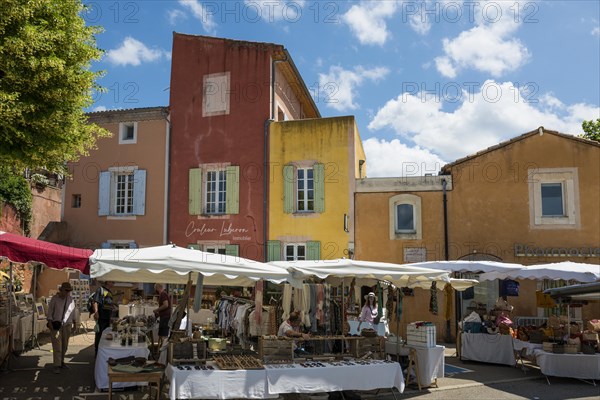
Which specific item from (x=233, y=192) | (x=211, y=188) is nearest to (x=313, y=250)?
(x=233, y=192)

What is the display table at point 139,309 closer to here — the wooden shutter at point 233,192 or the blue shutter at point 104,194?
the wooden shutter at point 233,192

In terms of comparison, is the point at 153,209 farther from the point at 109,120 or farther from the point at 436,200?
the point at 436,200

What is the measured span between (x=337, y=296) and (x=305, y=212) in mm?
6299

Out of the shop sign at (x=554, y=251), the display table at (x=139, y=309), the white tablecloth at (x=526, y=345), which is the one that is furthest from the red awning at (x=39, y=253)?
the shop sign at (x=554, y=251)

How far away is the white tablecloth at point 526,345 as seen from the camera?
1113 centimetres

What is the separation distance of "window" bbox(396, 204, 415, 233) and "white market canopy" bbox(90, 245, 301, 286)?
29.2 ft

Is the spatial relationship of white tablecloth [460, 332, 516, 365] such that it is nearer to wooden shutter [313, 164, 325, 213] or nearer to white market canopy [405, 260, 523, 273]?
white market canopy [405, 260, 523, 273]

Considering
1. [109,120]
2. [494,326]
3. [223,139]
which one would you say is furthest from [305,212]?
[109,120]

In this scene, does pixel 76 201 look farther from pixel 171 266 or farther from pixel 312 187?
pixel 171 266

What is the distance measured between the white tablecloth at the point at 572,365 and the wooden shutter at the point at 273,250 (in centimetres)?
902

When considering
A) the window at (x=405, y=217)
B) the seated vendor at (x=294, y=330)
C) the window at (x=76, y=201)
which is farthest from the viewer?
the window at (x=76, y=201)

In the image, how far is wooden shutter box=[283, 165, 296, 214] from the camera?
1758 centimetres

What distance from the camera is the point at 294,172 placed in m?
17.7

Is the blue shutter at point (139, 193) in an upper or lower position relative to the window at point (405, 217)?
upper
